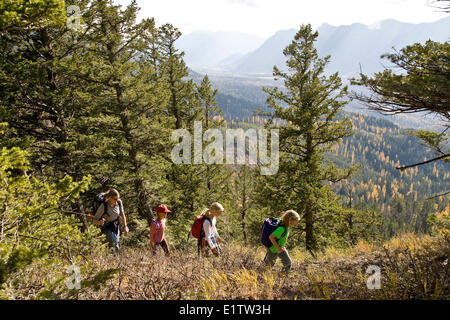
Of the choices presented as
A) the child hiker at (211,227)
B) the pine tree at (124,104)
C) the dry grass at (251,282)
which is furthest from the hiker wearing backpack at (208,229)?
the pine tree at (124,104)

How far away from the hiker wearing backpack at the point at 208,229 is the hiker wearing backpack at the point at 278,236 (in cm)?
116

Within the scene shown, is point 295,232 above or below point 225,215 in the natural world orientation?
above

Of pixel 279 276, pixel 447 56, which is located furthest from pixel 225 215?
pixel 447 56

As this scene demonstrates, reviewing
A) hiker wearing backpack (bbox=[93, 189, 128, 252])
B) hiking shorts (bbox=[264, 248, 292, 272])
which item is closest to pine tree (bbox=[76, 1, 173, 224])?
hiker wearing backpack (bbox=[93, 189, 128, 252])

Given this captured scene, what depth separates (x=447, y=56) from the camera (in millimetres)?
4703

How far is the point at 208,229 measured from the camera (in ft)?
19.7

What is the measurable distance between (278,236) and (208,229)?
1.64 metres

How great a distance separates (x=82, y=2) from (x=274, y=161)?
9.55 meters

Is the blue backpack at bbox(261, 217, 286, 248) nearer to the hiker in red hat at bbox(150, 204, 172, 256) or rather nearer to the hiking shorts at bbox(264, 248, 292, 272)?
the hiking shorts at bbox(264, 248, 292, 272)

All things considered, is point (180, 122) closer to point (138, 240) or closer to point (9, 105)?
point (138, 240)

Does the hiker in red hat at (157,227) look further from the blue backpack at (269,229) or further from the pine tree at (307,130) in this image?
the pine tree at (307,130)

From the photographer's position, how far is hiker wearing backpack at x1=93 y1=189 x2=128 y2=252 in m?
6.68

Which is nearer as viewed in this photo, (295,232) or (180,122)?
(295,232)

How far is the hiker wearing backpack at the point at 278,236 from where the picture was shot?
5605 millimetres
